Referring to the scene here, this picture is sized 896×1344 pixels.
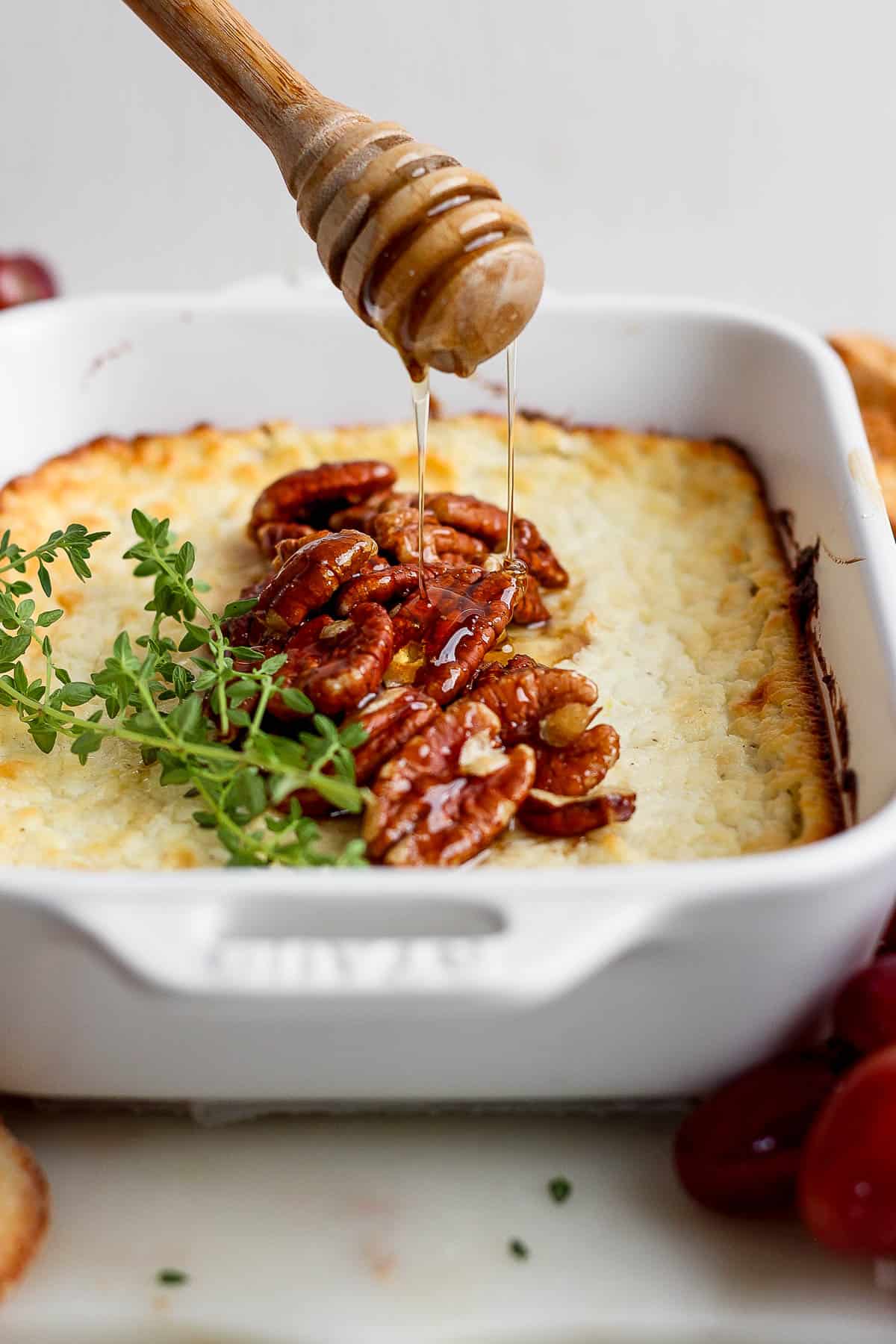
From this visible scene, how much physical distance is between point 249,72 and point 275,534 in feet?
1.90

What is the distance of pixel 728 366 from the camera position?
220 centimetres

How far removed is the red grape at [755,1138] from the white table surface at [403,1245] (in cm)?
4

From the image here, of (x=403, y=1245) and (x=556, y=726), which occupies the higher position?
(x=556, y=726)

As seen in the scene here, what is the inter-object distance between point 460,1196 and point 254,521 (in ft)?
3.13

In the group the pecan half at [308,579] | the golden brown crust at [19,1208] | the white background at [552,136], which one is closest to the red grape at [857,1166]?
the golden brown crust at [19,1208]

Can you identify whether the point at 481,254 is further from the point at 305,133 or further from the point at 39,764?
the point at 39,764

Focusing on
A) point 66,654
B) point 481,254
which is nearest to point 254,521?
point 66,654

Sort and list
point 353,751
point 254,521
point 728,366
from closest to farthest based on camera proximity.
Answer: point 353,751 < point 254,521 < point 728,366

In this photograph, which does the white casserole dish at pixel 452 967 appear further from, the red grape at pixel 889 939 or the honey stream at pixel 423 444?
the honey stream at pixel 423 444

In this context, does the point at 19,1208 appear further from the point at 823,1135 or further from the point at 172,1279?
the point at 823,1135

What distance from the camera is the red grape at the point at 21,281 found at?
2783 millimetres

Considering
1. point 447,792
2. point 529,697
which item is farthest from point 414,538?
point 447,792

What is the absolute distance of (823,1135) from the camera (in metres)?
1.28

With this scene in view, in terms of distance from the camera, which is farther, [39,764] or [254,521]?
[254,521]
